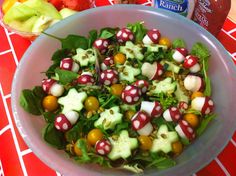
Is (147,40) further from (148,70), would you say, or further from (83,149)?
(83,149)

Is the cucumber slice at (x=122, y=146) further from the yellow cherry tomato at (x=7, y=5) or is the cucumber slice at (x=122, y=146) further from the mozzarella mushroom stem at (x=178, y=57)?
the yellow cherry tomato at (x=7, y=5)

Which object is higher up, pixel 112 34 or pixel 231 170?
pixel 112 34

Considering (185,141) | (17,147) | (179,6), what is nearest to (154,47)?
(179,6)

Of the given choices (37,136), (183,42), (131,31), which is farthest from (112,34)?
(37,136)

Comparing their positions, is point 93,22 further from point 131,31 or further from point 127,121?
point 127,121

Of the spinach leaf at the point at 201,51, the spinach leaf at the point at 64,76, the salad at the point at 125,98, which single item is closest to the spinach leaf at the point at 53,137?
the salad at the point at 125,98

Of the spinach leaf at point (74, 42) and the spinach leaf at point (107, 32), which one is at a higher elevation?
the spinach leaf at point (107, 32)

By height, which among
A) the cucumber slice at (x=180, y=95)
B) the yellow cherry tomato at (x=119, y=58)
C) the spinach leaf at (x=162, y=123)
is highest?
the yellow cherry tomato at (x=119, y=58)

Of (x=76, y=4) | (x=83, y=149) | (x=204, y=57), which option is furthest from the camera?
(x=76, y=4)
